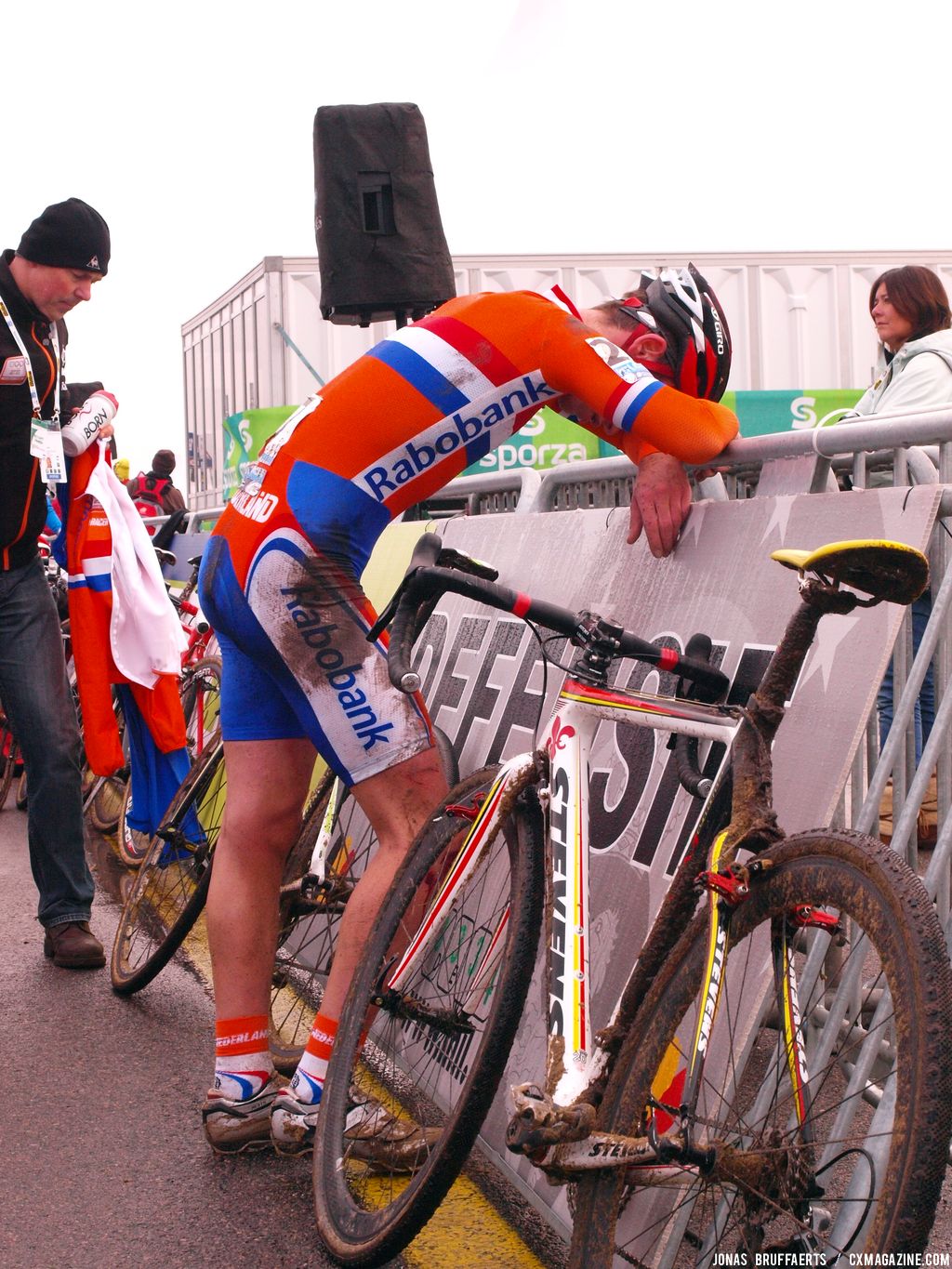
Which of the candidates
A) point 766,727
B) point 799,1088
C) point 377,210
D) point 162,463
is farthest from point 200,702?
point 162,463

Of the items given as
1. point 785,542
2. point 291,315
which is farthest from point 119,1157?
point 291,315

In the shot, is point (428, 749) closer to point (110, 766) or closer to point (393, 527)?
point (393, 527)

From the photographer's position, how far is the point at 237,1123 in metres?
3.24

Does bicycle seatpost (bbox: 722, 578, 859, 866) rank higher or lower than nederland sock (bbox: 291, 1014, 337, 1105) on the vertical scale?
higher

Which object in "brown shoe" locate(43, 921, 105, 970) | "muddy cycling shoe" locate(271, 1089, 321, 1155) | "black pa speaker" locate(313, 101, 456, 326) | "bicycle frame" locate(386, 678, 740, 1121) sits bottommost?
"brown shoe" locate(43, 921, 105, 970)

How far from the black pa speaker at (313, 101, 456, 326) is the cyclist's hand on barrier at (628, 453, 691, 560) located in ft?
12.9

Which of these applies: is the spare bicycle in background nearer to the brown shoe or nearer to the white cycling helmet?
the white cycling helmet

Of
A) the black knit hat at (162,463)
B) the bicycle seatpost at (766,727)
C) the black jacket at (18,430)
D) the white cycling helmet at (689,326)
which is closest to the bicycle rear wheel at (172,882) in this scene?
the black jacket at (18,430)

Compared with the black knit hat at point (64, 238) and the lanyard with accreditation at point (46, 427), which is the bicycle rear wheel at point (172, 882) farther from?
the black knit hat at point (64, 238)

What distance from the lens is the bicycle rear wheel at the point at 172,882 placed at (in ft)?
14.2

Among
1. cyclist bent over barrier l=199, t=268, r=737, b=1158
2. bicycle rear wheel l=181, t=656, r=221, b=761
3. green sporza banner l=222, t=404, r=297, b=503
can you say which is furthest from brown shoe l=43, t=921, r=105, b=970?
green sporza banner l=222, t=404, r=297, b=503

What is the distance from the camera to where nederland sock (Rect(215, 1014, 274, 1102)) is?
10.8 ft

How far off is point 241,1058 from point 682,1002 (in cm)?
150

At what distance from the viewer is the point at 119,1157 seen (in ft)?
10.8
